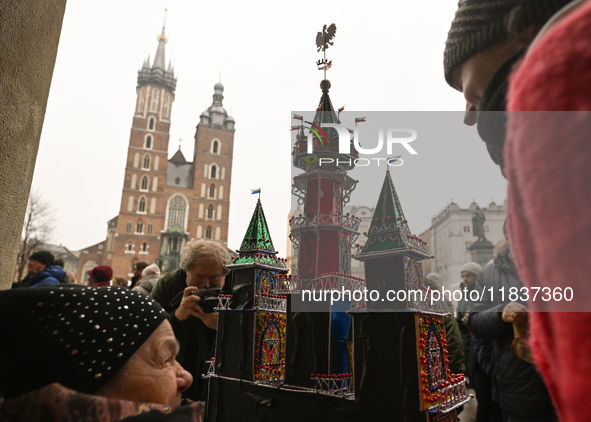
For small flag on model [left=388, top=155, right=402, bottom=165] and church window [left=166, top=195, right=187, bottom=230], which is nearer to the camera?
small flag on model [left=388, top=155, right=402, bottom=165]

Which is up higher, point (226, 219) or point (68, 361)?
point (226, 219)

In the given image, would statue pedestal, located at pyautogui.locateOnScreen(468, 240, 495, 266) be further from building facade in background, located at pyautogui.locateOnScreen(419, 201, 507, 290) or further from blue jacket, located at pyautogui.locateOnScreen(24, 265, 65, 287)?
blue jacket, located at pyautogui.locateOnScreen(24, 265, 65, 287)

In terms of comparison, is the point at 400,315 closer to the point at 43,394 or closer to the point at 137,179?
the point at 43,394

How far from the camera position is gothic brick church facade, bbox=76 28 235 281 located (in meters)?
38.8

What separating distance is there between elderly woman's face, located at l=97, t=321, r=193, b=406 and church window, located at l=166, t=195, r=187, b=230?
4185 centimetres

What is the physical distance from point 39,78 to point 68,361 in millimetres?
1681

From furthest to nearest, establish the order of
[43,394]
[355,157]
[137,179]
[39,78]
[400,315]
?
[137,179]
[355,157]
[400,315]
[39,78]
[43,394]

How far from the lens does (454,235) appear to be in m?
2.02

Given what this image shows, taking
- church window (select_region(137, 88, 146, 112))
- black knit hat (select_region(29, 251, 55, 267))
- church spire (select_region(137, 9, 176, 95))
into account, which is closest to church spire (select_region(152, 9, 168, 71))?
church spire (select_region(137, 9, 176, 95))

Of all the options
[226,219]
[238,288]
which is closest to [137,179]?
[226,219]

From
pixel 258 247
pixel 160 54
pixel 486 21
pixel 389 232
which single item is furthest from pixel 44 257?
pixel 160 54

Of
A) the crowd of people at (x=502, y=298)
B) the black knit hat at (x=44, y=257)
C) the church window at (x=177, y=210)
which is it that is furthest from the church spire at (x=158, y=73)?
the crowd of people at (x=502, y=298)

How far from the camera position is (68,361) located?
1038 millimetres

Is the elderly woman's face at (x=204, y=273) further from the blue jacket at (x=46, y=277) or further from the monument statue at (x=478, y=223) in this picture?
the monument statue at (x=478, y=223)
